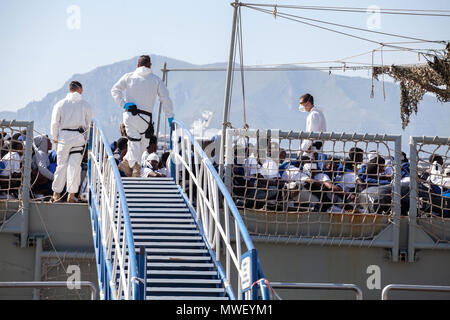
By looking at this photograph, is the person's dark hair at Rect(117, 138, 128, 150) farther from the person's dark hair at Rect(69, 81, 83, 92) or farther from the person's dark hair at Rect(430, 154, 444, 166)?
the person's dark hair at Rect(430, 154, 444, 166)

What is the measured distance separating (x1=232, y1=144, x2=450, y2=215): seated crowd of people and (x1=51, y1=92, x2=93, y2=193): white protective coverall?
7.67 feet

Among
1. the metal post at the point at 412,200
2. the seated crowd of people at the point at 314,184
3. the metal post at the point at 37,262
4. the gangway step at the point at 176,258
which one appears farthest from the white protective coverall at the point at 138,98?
the metal post at the point at 412,200

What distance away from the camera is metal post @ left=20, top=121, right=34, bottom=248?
11758 mm

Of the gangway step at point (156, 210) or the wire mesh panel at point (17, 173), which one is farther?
the wire mesh panel at point (17, 173)

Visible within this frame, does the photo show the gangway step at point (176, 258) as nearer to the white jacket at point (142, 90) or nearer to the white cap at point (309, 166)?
the white cap at point (309, 166)

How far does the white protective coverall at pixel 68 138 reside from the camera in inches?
493

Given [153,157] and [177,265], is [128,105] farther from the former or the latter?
[177,265]

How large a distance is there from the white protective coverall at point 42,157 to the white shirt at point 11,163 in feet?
1.76

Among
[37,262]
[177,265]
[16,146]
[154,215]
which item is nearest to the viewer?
[177,265]

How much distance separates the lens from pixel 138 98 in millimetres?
12930

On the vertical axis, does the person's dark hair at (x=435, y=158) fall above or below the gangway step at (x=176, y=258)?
above

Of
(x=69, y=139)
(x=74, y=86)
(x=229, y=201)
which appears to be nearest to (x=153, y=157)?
(x=69, y=139)

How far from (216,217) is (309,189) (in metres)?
2.66
